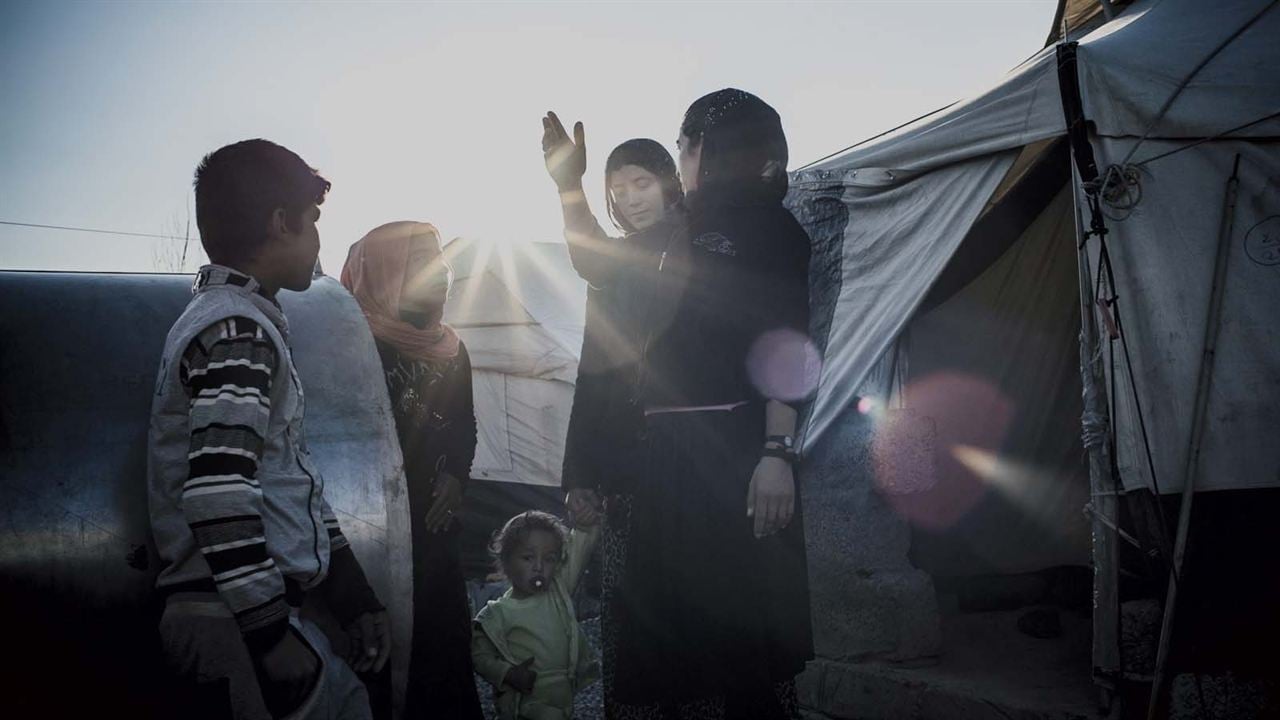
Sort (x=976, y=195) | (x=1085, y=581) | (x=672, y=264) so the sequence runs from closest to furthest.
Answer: (x=672, y=264) < (x=976, y=195) < (x=1085, y=581)

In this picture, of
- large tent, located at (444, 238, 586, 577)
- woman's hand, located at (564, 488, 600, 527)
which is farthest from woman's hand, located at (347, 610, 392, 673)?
large tent, located at (444, 238, 586, 577)

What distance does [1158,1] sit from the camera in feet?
14.1

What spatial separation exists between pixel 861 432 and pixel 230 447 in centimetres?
332

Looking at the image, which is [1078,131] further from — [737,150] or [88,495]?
[88,495]

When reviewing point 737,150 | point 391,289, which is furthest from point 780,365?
point 391,289

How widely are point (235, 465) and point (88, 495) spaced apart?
40 cm

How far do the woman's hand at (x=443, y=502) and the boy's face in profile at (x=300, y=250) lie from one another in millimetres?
1283

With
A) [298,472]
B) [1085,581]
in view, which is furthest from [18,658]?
[1085,581]

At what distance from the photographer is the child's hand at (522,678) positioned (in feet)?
9.82

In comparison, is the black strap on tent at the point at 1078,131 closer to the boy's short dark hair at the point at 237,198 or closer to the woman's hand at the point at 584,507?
the woman's hand at the point at 584,507

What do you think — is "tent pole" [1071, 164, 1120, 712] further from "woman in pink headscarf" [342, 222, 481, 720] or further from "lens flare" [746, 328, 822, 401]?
"woman in pink headscarf" [342, 222, 481, 720]

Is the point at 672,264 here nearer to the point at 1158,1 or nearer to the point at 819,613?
the point at 819,613

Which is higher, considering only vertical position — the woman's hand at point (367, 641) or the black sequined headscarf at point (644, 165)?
the black sequined headscarf at point (644, 165)

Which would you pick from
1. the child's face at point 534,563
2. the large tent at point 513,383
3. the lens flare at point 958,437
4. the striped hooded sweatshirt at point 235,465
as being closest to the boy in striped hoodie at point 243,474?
the striped hooded sweatshirt at point 235,465
